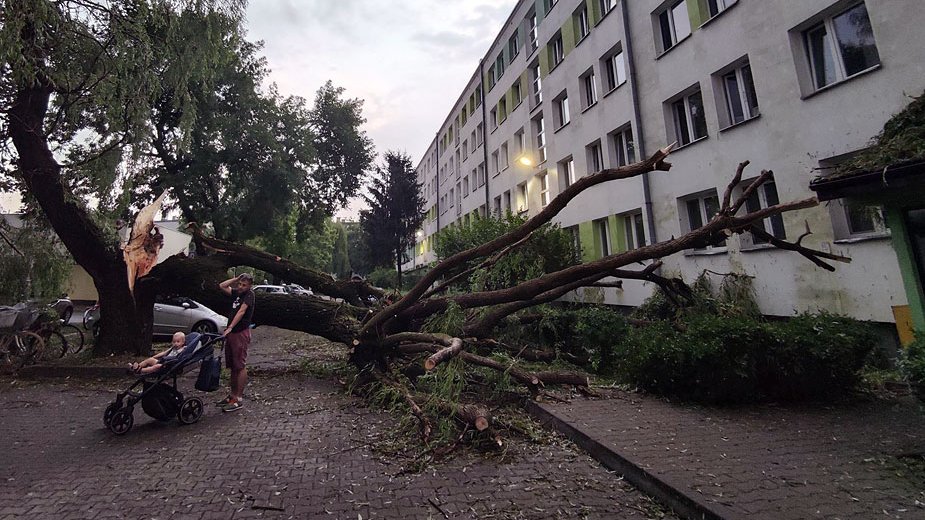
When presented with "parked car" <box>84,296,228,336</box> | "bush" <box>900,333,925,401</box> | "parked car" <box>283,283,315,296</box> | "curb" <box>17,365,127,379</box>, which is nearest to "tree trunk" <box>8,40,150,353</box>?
"curb" <box>17,365,127,379</box>

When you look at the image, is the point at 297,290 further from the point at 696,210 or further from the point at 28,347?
the point at 696,210

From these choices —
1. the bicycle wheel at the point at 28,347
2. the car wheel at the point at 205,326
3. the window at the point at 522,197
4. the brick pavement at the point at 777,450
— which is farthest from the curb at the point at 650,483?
the window at the point at 522,197

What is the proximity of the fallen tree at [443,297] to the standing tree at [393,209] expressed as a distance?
27816 millimetres

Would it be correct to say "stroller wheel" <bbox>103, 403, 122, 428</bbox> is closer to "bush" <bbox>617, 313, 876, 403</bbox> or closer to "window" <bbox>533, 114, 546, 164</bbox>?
"bush" <bbox>617, 313, 876, 403</bbox>

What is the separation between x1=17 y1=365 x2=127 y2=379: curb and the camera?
319 inches

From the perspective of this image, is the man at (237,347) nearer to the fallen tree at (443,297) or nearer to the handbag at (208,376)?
the handbag at (208,376)

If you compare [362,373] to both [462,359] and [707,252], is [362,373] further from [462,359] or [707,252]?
[707,252]

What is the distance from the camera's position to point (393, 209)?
37.2 metres

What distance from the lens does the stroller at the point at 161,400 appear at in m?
5.06

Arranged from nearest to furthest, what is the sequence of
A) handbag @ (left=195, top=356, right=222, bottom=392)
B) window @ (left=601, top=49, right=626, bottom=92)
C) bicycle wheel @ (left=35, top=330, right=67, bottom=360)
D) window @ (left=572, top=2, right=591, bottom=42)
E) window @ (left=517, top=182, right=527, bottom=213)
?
1. handbag @ (left=195, top=356, right=222, bottom=392)
2. bicycle wheel @ (left=35, top=330, right=67, bottom=360)
3. window @ (left=601, top=49, right=626, bottom=92)
4. window @ (left=572, top=2, right=591, bottom=42)
5. window @ (left=517, top=182, right=527, bottom=213)

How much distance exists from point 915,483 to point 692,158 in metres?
9.89

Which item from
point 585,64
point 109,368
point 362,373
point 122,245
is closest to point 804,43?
point 585,64

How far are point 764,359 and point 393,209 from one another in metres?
33.7

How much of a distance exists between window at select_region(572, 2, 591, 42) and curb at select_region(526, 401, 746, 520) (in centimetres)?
1630
